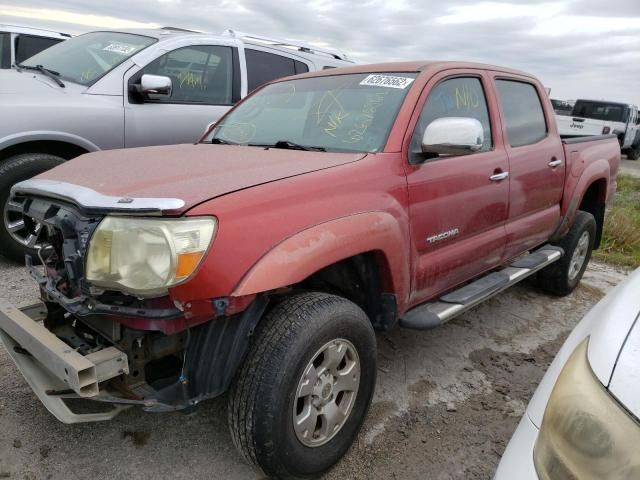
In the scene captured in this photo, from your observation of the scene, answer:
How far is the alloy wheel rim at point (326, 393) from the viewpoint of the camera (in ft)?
6.82

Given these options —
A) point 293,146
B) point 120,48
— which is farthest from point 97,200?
point 120,48

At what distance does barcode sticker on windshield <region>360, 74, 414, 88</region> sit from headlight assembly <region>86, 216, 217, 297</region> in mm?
1521

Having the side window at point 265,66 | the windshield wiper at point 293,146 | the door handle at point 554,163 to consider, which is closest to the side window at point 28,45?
the side window at point 265,66

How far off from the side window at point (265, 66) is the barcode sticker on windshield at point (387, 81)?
2702mm

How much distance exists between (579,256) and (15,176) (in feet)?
15.5

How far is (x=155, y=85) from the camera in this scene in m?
4.24

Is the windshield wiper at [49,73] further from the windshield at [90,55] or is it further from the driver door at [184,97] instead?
the driver door at [184,97]

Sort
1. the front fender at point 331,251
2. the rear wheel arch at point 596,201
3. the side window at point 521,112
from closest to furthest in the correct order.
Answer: the front fender at point 331,251
the side window at point 521,112
the rear wheel arch at point 596,201

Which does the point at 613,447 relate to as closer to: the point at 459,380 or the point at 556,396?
the point at 556,396

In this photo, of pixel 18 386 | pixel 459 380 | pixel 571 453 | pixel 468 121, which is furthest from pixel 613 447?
pixel 18 386

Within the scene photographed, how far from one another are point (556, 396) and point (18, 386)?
2.61 meters

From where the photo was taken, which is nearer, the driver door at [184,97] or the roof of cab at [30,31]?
the driver door at [184,97]

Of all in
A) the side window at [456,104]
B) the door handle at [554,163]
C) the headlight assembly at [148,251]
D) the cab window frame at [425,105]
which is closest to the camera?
the headlight assembly at [148,251]

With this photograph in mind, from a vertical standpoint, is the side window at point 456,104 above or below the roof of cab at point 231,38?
below
